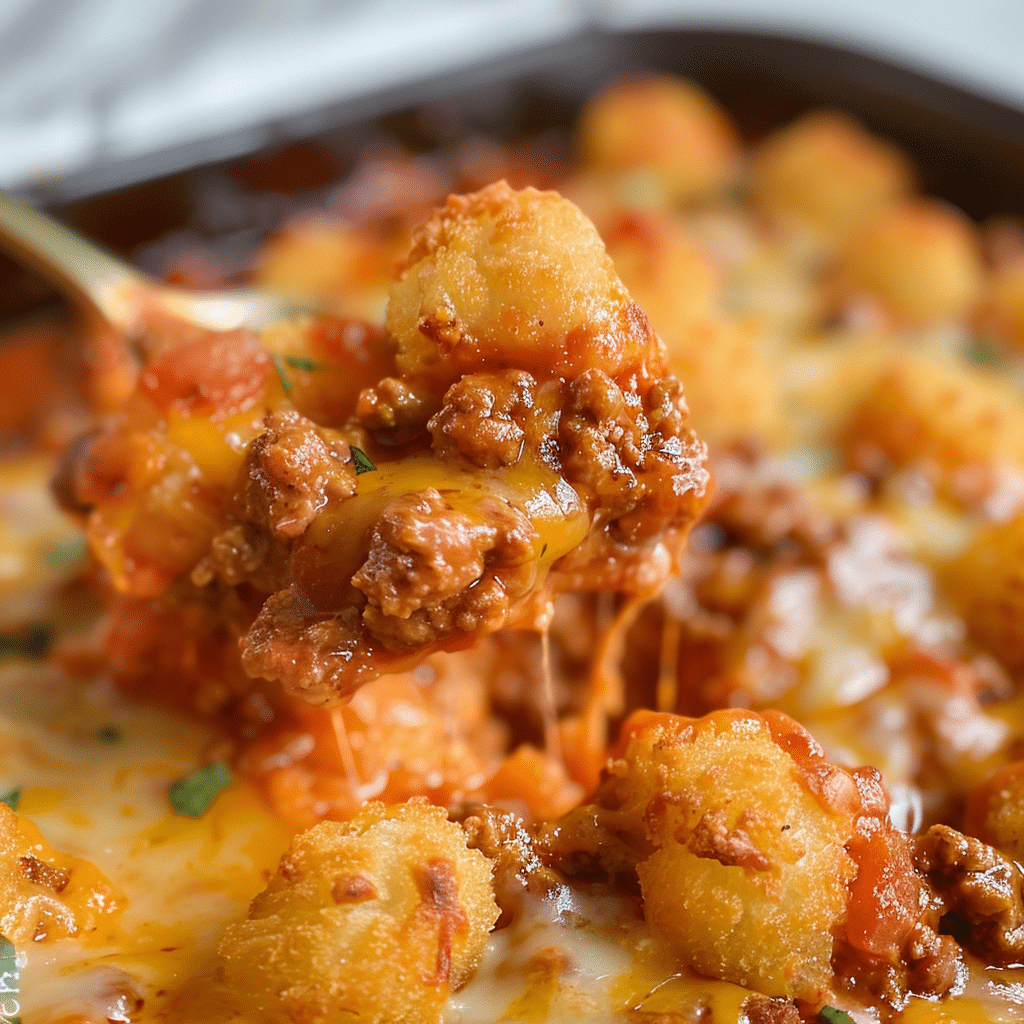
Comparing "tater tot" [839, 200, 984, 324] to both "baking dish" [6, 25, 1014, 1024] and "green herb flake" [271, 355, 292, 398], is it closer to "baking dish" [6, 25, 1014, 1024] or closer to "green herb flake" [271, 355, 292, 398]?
"baking dish" [6, 25, 1014, 1024]

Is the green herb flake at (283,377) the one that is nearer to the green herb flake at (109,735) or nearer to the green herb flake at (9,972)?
the green herb flake at (109,735)

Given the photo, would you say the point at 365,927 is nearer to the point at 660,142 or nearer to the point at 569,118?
the point at 660,142

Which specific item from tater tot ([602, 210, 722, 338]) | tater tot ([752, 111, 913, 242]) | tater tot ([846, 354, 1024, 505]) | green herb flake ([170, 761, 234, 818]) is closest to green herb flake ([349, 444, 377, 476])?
green herb flake ([170, 761, 234, 818])

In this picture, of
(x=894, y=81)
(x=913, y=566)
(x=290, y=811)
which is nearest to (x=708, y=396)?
(x=913, y=566)

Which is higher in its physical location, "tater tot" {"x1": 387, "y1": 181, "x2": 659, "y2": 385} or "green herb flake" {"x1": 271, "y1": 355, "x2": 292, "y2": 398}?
"tater tot" {"x1": 387, "y1": 181, "x2": 659, "y2": 385}

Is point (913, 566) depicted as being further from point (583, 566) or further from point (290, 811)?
point (290, 811)

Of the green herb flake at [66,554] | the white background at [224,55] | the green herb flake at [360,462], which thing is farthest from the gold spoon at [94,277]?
the white background at [224,55]
